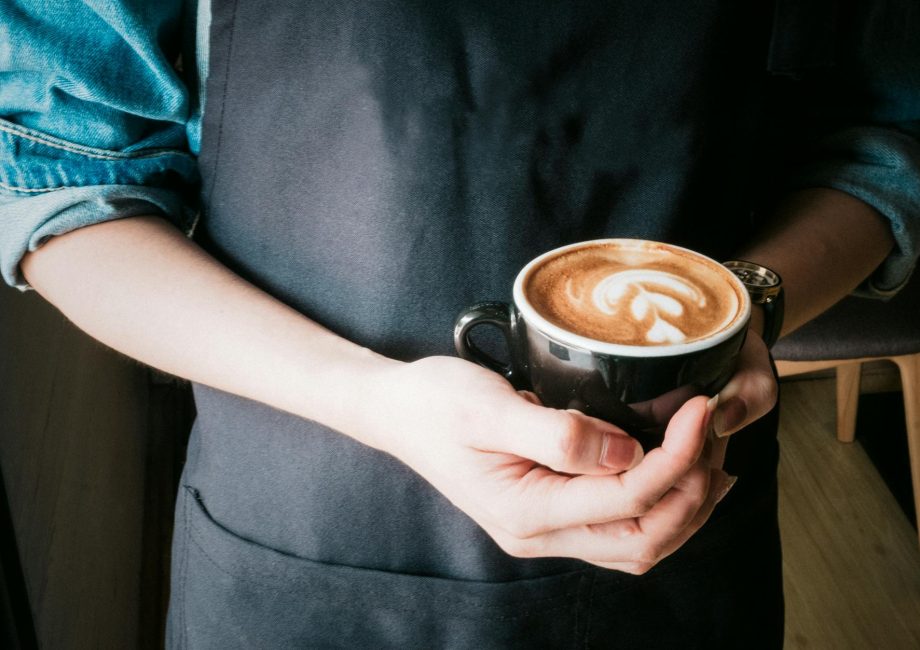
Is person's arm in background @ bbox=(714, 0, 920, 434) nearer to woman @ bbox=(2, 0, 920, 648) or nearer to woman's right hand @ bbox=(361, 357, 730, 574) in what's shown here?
woman @ bbox=(2, 0, 920, 648)

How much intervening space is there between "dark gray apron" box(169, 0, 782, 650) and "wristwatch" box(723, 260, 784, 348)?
0.06 meters

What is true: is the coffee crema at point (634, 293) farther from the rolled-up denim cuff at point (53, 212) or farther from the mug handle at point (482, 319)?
the rolled-up denim cuff at point (53, 212)

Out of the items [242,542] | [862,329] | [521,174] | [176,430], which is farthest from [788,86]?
[176,430]

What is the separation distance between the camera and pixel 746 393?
0.55m

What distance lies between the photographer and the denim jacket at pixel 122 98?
1.93 ft

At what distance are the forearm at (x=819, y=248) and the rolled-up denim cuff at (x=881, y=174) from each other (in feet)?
0.04

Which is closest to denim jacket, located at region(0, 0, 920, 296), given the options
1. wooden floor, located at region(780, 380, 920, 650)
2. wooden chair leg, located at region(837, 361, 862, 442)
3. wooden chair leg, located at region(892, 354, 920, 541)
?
wooden chair leg, located at region(892, 354, 920, 541)

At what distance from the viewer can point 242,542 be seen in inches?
26.9

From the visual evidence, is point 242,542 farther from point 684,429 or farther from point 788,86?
point 788,86

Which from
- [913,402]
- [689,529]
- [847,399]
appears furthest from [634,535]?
[847,399]

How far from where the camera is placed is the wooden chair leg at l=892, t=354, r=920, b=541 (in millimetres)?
1688

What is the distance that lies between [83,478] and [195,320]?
1.03 metres

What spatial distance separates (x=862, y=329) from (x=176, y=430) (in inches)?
72.5

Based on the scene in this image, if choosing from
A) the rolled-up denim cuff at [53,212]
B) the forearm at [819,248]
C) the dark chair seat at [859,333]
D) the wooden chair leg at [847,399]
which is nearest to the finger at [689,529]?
the forearm at [819,248]
